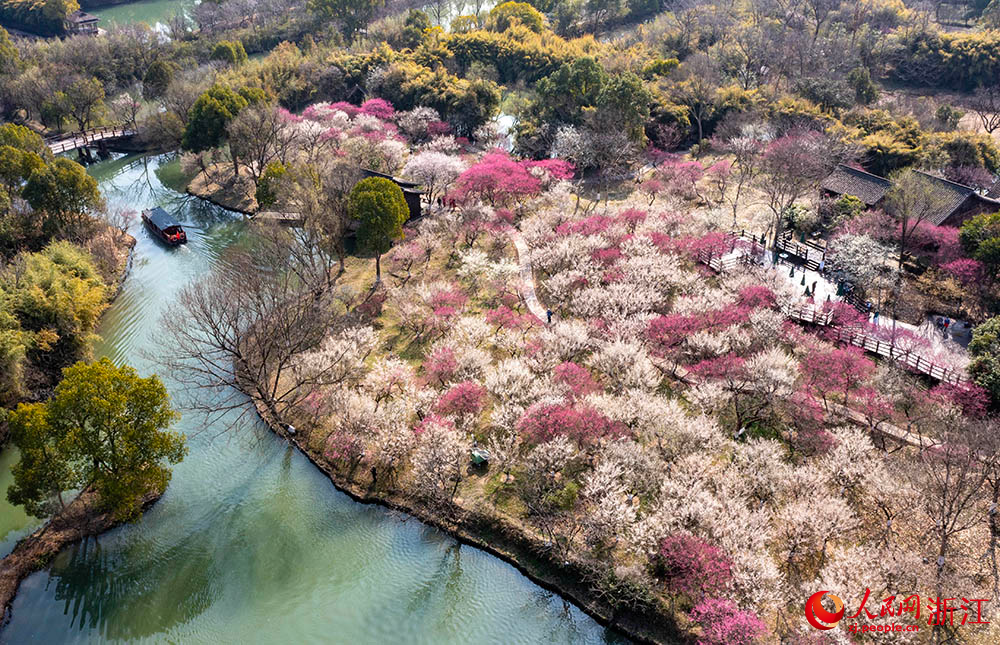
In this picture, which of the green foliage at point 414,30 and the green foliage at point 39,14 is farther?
the green foliage at point 39,14

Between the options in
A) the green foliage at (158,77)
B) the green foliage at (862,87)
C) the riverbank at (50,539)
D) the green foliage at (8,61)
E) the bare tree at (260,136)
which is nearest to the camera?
the riverbank at (50,539)

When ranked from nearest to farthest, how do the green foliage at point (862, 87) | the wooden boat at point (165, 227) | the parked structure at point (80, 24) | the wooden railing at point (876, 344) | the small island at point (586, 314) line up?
the small island at point (586, 314), the wooden railing at point (876, 344), the wooden boat at point (165, 227), the green foliage at point (862, 87), the parked structure at point (80, 24)

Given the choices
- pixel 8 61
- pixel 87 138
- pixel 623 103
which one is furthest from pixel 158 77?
pixel 623 103

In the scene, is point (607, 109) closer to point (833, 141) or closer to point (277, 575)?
point (833, 141)

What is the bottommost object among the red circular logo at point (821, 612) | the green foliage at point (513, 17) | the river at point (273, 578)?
the river at point (273, 578)

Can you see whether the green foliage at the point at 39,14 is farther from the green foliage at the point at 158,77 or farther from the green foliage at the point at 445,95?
the green foliage at the point at 445,95

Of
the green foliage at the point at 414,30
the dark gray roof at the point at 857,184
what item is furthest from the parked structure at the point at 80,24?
the dark gray roof at the point at 857,184

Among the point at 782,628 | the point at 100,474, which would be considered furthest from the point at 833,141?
the point at 100,474

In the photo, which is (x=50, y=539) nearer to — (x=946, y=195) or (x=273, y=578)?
(x=273, y=578)
